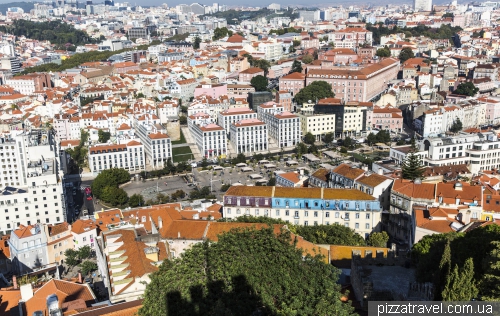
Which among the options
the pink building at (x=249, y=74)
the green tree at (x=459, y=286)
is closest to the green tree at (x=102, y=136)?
the pink building at (x=249, y=74)

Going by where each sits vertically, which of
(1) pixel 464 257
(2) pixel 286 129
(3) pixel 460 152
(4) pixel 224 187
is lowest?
(4) pixel 224 187

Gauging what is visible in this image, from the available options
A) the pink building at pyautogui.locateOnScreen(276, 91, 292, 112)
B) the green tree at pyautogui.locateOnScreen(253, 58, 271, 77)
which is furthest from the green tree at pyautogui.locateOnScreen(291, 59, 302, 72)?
the pink building at pyautogui.locateOnScreen(276, 91, 292, 112)

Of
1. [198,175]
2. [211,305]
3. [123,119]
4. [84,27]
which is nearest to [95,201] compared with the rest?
[198,175]

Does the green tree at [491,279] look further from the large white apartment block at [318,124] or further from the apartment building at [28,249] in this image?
the large white apartment block at [318,124]

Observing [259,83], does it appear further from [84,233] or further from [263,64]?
[84,233]

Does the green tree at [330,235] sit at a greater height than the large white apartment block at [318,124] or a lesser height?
greater

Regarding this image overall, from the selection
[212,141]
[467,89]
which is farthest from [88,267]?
[467,89]
